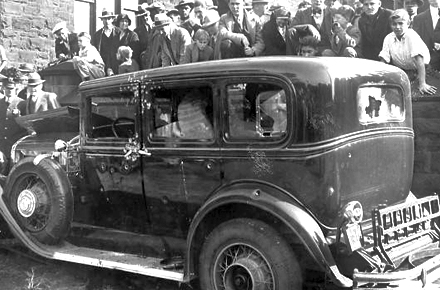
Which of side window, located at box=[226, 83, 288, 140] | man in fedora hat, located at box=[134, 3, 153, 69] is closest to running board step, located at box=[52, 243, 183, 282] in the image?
side window, located at box=[226, 83, 288, 140]

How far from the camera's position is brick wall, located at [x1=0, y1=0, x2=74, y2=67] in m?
11.7

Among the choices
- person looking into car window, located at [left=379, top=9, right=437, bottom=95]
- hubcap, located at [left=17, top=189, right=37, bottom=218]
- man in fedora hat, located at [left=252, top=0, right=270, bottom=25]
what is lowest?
hubcap, located at [left=17, top=189, right=37, bottom=218]

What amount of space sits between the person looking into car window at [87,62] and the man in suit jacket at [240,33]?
8.45 ft

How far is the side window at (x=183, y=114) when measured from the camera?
165 inches

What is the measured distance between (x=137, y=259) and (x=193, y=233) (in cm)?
77

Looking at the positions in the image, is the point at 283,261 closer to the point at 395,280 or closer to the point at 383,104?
the point at 395,280

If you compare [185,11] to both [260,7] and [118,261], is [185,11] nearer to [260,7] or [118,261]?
[260,7]

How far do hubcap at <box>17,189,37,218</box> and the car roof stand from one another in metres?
1.60

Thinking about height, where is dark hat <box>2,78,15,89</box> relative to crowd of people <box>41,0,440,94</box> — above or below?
below

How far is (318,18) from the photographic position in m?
7.32

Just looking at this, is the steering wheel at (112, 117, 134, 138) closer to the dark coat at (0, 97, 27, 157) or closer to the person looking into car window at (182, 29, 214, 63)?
the dark coat at (0, 97, 27, 157)

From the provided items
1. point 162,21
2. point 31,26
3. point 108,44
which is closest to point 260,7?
point 162,21

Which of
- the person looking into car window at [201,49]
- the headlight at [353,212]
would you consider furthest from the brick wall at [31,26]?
the headlight at [353,212]

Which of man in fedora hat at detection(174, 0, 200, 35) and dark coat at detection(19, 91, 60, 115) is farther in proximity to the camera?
man in fedora hat at detection(174, 0, 200, 35)
